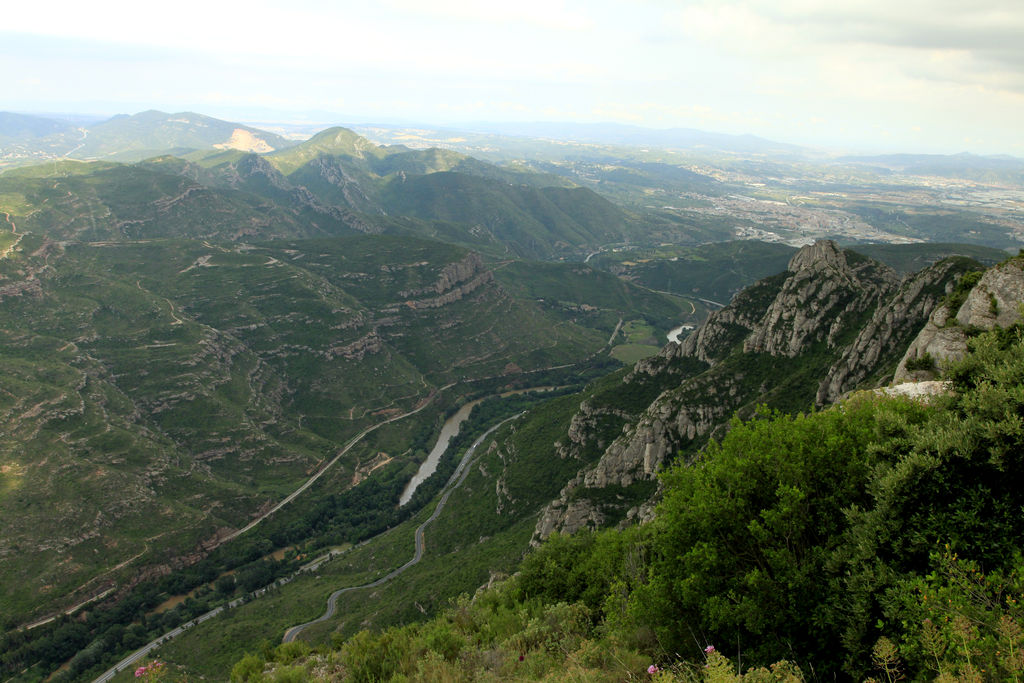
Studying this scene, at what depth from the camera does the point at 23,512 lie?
106875 mm

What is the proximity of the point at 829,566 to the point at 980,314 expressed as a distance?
34303 mm

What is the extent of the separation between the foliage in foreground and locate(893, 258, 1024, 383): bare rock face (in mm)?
15264

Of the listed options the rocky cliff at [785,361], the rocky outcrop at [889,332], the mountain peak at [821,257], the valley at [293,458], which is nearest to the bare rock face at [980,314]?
the valley at [293,458]

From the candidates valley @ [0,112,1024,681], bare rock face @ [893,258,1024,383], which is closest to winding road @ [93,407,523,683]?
valley @ [0,112,1024,681]

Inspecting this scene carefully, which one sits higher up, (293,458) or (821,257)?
(821,257)

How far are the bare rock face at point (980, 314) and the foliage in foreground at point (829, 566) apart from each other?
50.1ft

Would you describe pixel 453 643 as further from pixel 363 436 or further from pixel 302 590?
pixel 363 436

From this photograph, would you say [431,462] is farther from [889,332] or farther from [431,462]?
[889,332]

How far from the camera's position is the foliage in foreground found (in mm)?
17781

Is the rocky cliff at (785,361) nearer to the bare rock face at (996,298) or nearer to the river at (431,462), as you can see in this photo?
the bare rock face at (996,298)

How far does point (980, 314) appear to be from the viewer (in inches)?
1709

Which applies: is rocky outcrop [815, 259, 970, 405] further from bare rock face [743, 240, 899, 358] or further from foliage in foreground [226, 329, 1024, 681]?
foliage in foreground [226, 329, 1024, 681]

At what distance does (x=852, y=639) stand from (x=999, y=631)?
17.8 ft

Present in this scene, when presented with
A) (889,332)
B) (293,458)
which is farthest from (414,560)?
(889,332)
